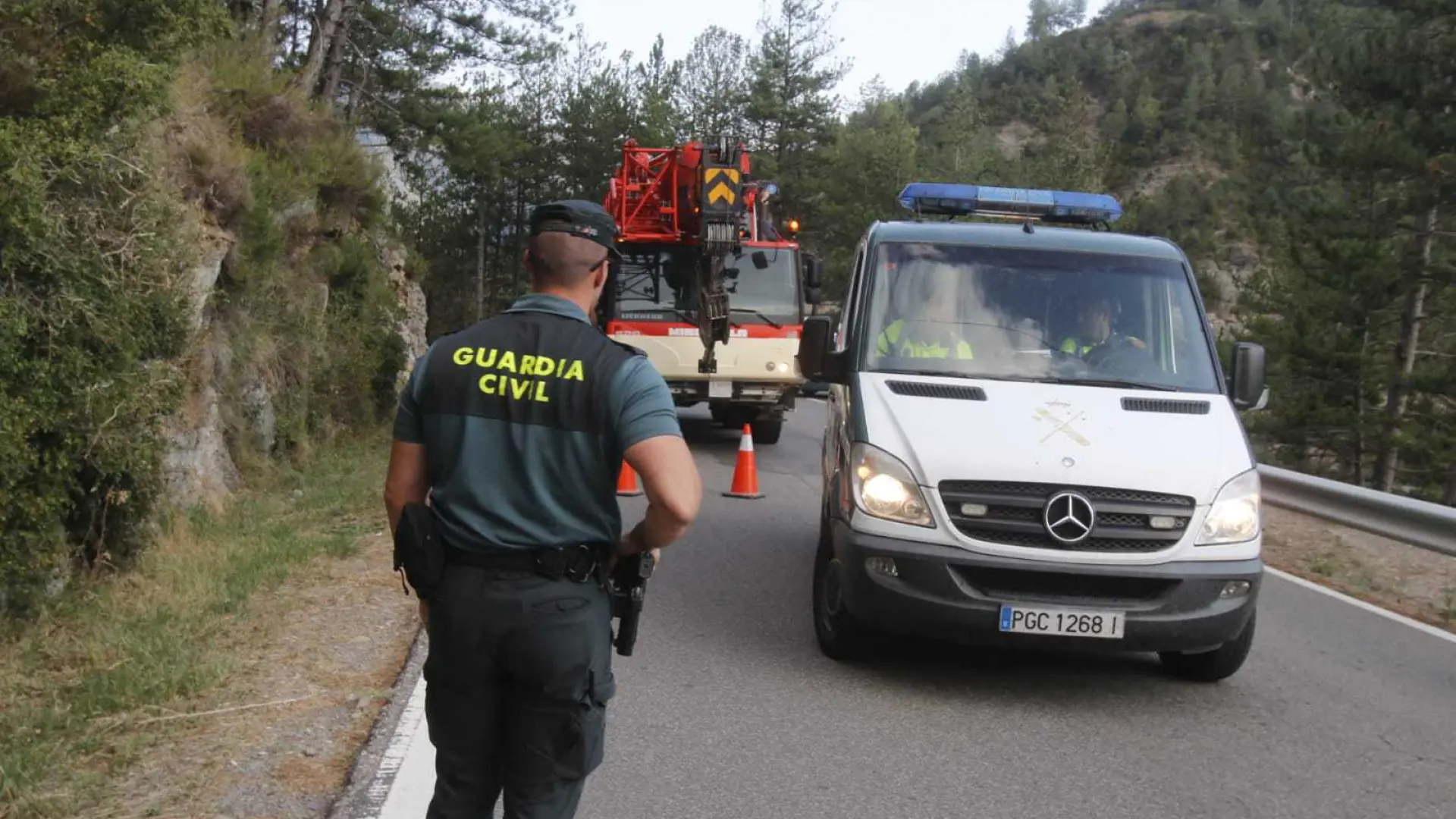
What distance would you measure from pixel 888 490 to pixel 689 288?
36.1 ft

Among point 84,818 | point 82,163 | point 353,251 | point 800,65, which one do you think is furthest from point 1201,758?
point 800,65

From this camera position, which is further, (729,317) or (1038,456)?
(729,317)

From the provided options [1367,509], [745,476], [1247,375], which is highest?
[1247,375]

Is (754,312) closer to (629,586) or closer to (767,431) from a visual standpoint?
(767,431)

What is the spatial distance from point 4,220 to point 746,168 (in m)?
10.9

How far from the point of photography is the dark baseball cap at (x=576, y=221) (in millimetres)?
3104

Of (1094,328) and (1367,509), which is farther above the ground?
(1094,328)

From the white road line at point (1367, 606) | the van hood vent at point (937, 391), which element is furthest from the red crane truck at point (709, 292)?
the van hood vent at point (937, 391)

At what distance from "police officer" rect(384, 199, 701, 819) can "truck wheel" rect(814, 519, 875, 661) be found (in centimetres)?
328

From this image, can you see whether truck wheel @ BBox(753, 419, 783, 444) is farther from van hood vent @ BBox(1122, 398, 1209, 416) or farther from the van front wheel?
van hood vent @ BBox(1122, 398, 1209, 416)

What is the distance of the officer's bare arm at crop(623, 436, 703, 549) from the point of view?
2967mm

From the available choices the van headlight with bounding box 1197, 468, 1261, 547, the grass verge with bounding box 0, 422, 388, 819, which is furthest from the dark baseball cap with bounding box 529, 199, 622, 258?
the van headlight with bounding box 1197, 468, 1261, 547

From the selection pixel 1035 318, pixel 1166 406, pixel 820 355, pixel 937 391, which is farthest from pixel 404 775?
pixel 1035 318

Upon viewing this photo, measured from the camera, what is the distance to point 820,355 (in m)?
7.00
